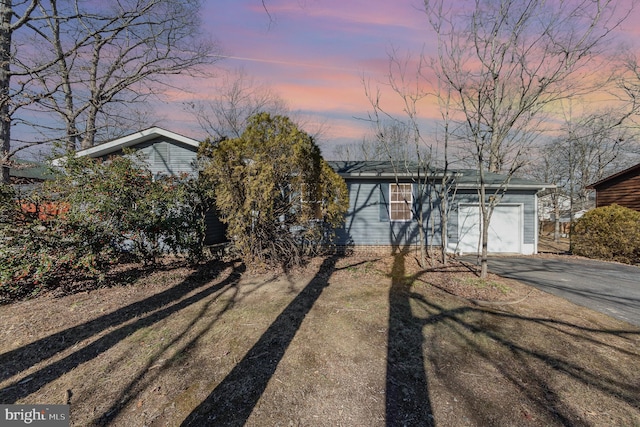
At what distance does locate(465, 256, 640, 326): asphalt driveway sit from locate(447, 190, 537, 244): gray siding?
1023 millimetres

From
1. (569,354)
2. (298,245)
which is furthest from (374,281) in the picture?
(569,354)

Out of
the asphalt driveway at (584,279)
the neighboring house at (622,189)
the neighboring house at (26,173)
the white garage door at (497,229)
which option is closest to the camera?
the asphalt driveway at (584,279)

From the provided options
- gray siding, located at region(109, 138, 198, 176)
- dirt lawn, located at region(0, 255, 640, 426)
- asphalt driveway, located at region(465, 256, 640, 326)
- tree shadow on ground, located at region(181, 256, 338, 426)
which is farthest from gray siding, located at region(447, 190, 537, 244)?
gray siding, located at region(109, 138, 198, 176)

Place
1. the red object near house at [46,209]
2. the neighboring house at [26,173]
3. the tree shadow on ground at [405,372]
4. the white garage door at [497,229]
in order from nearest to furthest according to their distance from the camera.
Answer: the tree shadow on ground at [405,372]
the red object near house at [46,209]
the neighboring house at [26,173]
the white garage door at [497,229]

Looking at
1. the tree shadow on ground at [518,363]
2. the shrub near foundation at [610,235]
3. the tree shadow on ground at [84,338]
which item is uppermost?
the shrub near foundation at [610,235]

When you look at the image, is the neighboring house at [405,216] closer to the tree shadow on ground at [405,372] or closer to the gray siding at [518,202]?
the gray siding at [518,202]

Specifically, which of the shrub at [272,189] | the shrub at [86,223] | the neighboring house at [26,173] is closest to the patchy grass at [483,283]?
the shrub at [272,189]

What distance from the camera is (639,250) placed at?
27.8ft

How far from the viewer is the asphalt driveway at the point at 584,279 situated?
483 cm

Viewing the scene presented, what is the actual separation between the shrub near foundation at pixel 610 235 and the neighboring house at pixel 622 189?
4008mm

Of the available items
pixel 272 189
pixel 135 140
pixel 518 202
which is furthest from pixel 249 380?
pixel 518 202

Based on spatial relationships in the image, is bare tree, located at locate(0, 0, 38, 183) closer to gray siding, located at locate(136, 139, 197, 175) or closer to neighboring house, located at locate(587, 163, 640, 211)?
gray siding, located at locate(136, 139, 197, 175)

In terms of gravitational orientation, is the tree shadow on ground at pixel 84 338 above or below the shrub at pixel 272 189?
below

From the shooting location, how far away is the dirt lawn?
7.86ft
